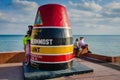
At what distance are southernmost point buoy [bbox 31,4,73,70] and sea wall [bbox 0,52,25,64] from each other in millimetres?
2913

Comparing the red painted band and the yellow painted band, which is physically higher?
the yellow painted band

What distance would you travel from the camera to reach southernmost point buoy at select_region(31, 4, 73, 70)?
26.4ft

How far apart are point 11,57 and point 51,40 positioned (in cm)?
396

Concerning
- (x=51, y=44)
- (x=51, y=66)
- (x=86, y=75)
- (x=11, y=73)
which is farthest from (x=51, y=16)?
(x=11, y=73)

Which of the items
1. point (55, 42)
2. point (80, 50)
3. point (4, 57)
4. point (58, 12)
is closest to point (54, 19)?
point (58, 12)

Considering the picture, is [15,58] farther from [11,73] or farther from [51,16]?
[51,16]

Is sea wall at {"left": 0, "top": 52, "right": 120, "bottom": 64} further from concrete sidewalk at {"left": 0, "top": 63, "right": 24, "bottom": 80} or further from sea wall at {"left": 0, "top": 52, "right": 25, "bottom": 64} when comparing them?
concrete sidewalk at {"left": 0, "top": 63, "right": 24, "bottom": 80}

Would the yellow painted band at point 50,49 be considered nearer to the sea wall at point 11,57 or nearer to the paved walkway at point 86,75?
the paved walkway at point 86,75

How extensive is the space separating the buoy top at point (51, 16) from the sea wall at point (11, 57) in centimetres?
337

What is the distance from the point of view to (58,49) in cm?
809

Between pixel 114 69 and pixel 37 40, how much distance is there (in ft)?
12.4

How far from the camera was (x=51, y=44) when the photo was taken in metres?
8.01

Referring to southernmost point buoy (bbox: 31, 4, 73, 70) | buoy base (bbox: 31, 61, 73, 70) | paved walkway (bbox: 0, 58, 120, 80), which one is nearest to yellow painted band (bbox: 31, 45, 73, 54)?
southernmost point buoy (bbox: 31, 4, 73, 70)

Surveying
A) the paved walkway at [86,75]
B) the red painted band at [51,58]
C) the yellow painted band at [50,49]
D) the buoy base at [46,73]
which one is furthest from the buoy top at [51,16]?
the paved walkway at [86,75]
